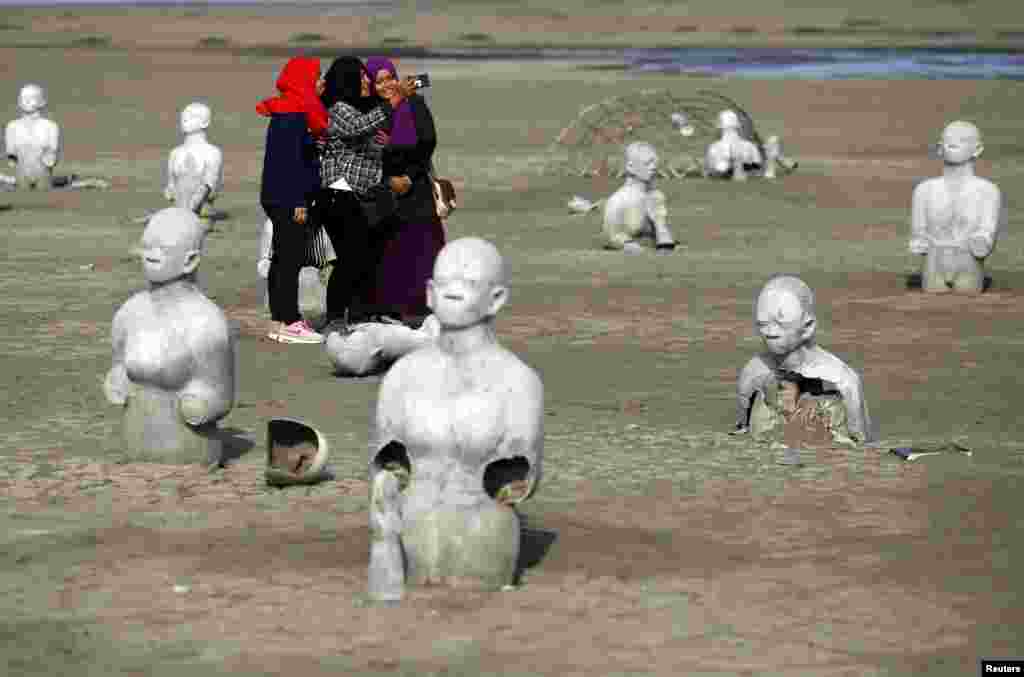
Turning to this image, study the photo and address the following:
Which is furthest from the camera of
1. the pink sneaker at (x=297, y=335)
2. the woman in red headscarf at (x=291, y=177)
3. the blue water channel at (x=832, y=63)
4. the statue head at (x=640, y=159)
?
the blue water channel at (x=832, y=63)

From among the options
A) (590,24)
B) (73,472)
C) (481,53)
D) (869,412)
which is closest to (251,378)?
(73,472)

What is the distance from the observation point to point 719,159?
27391 mm

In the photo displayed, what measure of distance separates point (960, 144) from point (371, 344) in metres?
6.25

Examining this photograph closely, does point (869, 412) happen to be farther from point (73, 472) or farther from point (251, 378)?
point (73, 472)

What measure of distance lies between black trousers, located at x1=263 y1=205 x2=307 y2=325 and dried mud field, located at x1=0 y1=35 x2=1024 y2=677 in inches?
14.6

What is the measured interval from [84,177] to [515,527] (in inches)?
821

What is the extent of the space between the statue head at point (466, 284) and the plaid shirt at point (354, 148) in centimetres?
564

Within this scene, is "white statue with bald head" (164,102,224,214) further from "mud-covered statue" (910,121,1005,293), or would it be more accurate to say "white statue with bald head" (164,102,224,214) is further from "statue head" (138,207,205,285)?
"statue head" (138,207,205,285)

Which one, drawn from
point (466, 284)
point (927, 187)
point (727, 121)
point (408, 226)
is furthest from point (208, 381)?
point (727, 121)

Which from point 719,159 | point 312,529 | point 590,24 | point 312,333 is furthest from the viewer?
point 590,24

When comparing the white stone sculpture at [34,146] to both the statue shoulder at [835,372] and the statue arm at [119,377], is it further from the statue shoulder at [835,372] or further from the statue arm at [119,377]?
the statue shoulder at [835,372]

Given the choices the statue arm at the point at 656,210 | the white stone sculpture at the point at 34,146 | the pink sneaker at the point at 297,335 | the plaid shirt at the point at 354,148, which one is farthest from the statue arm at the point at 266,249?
the white stone sculpture at the point at 34,146

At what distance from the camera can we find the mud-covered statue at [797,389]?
36.1 ft

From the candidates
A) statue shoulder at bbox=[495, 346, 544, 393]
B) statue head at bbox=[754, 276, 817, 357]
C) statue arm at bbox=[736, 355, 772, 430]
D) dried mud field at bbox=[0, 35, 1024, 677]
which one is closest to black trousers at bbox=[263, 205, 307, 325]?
dried mud field at bbox=[0, 35, 1024, 677]
